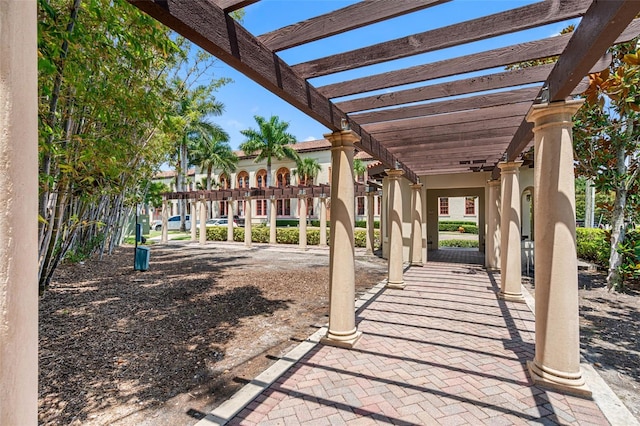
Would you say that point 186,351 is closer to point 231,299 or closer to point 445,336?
point 231,299

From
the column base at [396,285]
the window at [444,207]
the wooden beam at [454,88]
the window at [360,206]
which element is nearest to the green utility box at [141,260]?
the column base at [396,285]

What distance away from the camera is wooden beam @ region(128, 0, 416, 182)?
1791 mm

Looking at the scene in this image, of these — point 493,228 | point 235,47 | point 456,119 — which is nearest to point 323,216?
point 493,228

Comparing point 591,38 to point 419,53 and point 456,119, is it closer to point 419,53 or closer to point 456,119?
point 419,53

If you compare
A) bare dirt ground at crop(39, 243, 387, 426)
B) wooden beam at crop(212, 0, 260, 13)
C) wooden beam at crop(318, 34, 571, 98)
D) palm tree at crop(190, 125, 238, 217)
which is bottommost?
bare dirt ground at crop(39, 243, 387, 426)

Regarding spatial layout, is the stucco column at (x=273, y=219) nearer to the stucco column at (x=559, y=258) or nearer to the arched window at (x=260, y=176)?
the stucco column at (x=559, y=258)

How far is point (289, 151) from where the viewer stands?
95.0ft

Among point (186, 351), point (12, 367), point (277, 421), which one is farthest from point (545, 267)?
point (186, 351)

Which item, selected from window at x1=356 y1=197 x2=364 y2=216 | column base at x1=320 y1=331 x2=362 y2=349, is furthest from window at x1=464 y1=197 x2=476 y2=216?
column base at x1=320 y1=331 x2=362 y2=349

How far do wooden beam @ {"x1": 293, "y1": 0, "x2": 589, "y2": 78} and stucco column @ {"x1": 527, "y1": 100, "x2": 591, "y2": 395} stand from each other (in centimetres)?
107

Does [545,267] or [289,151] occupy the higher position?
[289,151]

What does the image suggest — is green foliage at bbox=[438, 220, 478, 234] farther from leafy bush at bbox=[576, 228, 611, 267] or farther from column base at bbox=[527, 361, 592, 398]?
column base at bbox=[527, 361, 592, 398]

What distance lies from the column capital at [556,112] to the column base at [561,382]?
2573mm

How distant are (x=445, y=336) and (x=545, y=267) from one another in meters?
1.89
